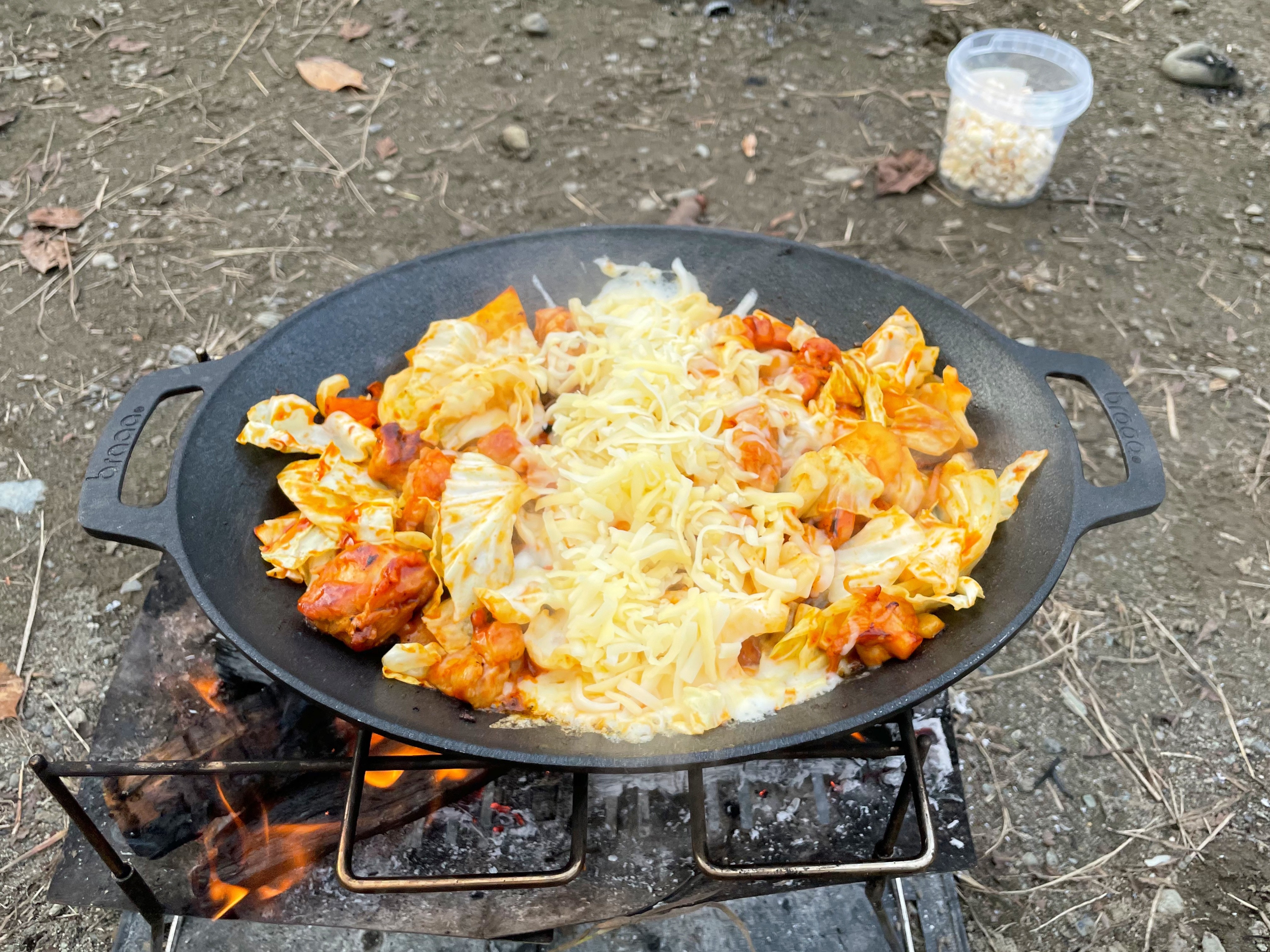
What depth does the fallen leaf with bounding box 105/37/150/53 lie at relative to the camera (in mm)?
6766

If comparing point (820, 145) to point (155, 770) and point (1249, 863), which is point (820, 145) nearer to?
point (1249, 863)

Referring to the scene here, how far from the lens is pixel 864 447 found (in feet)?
9.29

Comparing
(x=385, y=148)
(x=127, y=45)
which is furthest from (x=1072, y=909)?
(x=127, y=45)

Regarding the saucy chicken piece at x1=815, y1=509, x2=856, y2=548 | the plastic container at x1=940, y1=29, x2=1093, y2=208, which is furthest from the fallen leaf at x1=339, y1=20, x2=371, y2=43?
the saucy chicken piece at x1=815, y1=509, x2=856, y2=548

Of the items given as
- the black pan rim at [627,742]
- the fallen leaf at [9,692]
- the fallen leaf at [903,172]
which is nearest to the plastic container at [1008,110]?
the fallen leaf at [903,172]

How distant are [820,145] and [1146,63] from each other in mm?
2916

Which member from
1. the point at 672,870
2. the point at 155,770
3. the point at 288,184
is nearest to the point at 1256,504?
the point at 672,870

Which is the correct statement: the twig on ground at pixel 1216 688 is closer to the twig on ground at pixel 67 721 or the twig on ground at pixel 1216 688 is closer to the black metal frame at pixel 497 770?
the black metal frame at pixel 497 770

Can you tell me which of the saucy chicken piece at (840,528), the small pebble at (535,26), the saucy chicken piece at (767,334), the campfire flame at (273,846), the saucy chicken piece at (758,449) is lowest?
the campfire flame at (273,846)

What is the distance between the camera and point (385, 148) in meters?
6.32

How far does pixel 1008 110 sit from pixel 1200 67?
7.80 ft

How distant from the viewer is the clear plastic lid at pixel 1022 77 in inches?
222

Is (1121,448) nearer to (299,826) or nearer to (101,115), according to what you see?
(299,826)

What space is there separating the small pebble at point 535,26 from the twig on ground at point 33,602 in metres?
5.20
